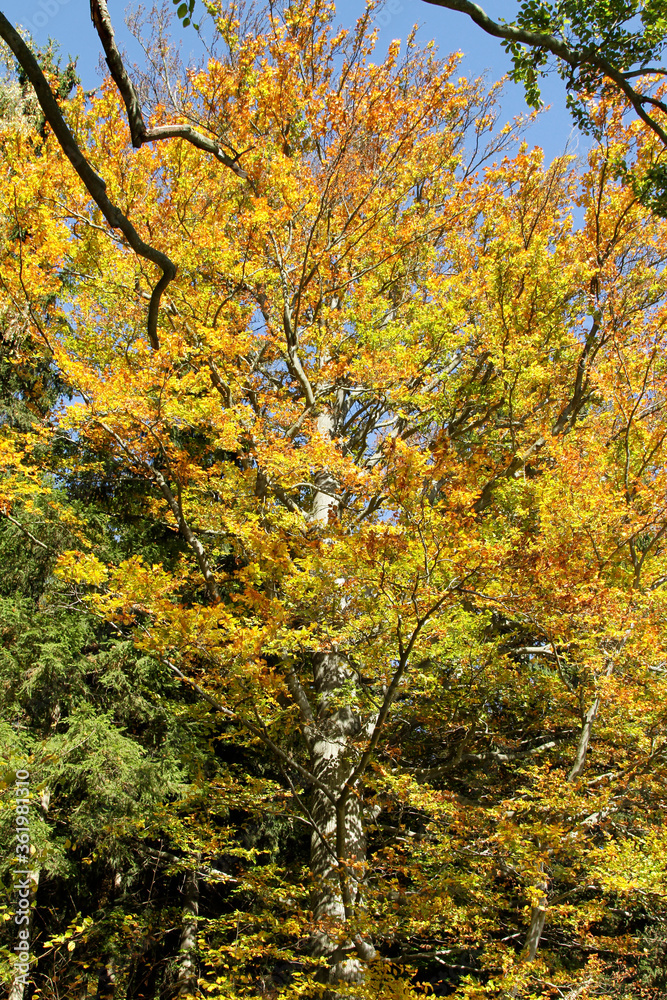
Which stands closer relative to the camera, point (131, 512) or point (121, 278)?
point (121, 278)

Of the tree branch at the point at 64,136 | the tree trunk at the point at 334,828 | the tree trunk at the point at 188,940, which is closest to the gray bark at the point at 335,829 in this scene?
the tree trunk at the point at 334,828

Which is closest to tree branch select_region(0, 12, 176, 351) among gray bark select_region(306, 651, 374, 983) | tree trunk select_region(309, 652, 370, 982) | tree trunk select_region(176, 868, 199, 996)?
gray bark select_region(306, 651, 374, 983)

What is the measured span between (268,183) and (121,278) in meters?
2.03

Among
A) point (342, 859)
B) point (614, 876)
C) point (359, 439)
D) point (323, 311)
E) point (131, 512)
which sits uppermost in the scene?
point (323, 311)

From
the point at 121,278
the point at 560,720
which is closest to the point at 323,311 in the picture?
the point at 121,278

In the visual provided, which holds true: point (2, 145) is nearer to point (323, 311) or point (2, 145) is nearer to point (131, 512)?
point (323, 311)

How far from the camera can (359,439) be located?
887cm

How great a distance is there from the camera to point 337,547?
183 inches

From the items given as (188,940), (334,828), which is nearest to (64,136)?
(334,828)

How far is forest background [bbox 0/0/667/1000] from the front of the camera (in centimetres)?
469

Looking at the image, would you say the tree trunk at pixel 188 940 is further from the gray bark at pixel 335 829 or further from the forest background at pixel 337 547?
the gray bark at pixel 335 829

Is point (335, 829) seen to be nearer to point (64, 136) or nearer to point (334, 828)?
point (334, 828)

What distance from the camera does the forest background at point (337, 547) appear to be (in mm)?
4688

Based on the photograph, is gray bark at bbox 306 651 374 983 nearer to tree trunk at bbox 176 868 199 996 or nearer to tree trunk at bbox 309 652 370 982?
tree trunk at bbox 309 652 370 982
